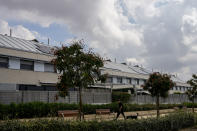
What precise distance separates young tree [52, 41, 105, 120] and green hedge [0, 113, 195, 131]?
322 cm

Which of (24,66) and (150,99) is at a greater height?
(24,66)

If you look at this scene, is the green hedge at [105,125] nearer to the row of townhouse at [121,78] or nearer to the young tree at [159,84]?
the young tree at [159,84]

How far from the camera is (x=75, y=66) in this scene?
48.4ft

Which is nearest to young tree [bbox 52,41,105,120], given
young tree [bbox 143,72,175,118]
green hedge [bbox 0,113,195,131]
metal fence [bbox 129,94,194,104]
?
green hedge [bbox 0,113,195,131]

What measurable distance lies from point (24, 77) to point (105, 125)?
67.2 ft

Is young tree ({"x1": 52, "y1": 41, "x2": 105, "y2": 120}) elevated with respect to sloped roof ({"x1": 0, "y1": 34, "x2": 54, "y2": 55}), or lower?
lower

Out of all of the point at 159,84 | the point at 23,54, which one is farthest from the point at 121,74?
the point at 159,84

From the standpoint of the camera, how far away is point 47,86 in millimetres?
32500

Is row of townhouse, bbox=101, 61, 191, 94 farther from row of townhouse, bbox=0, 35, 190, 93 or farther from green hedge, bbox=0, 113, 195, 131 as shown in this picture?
green hedge, bbox=0, 113, 195, 131

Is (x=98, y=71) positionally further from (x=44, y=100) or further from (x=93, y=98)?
(x=93, y=98)

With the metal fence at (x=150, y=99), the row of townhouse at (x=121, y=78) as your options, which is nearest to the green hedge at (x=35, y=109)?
the metal fence at (x=150, y=99)

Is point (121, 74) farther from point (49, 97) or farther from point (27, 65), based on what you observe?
Result: point (49, 97)

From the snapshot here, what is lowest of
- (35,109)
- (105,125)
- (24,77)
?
(35,109)

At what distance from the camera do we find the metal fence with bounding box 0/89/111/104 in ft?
76.9
